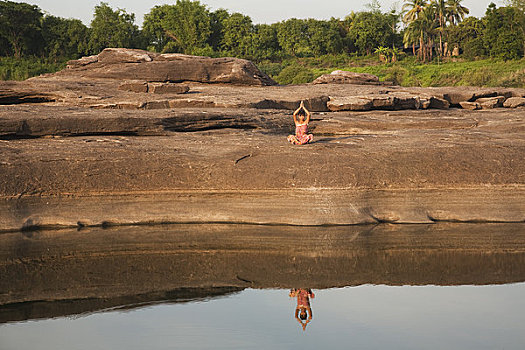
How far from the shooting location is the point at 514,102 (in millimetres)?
18312

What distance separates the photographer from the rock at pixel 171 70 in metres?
17.3

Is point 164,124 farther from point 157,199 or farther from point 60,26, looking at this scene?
point 60,26

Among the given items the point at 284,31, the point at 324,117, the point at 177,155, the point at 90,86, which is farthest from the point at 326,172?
the point at 284,31

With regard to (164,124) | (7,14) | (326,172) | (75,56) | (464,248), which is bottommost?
(464,248)

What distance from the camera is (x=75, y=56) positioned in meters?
47.0

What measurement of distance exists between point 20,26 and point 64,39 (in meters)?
3.53

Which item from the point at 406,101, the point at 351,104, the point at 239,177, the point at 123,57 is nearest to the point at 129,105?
the point at 123,57

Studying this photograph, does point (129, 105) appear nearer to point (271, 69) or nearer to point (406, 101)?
point (406, 101)

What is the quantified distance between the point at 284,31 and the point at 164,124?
166 feet

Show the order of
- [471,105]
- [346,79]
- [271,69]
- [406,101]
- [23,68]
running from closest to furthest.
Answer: [406,101] → [471,105] → [346,79] → [23,68] → [271,69]

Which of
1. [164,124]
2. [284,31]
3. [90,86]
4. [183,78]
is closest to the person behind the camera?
[164,124]

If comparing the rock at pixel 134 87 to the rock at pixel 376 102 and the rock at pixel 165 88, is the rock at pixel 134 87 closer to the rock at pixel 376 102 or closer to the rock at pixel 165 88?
the rock at pixel 165 88

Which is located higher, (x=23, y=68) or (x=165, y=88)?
(x=23, y=68)

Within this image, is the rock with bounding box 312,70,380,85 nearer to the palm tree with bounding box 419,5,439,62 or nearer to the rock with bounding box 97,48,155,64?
the rock with bounding box 97,48,155,64
